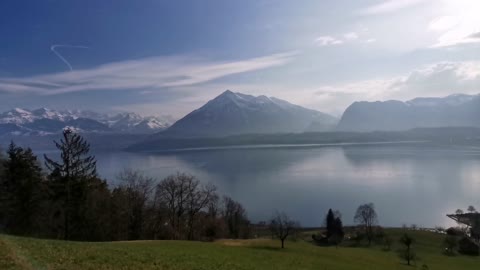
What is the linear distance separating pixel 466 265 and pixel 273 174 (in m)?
87.2

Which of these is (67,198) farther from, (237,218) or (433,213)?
(433,213)

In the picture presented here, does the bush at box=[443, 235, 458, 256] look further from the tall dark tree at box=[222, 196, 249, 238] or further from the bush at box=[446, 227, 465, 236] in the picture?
the tall dark tree at box=[222, 196, 249, 238]

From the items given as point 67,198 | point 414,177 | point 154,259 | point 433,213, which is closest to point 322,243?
point 433,213

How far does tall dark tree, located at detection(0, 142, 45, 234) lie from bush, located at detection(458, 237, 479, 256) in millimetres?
51296

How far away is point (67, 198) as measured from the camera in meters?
29.2

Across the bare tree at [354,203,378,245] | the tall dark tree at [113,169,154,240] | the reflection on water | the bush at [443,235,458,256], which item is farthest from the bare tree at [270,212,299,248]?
the reflection on water

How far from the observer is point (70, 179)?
2908cm

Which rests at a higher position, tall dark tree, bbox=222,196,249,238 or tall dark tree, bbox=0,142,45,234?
tall dark tree, bbox=0,142,45,234

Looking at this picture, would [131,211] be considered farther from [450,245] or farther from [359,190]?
[359,190]

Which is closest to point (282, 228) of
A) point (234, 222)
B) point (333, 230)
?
point (234, 222)

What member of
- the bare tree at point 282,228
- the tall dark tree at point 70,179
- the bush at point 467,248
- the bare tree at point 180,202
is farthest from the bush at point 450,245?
the tall dark tree at point 70,179

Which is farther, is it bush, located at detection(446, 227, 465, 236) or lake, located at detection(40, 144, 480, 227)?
lake, located at detection(40, 144, 480, 227)

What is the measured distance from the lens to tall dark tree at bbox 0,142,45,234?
1193 inches

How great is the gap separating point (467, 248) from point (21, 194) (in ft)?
177
